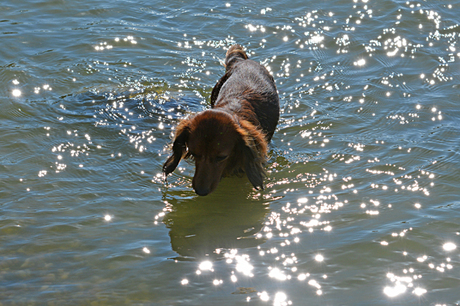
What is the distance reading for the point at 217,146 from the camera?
501 cm

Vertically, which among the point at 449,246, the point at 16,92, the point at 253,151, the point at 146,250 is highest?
the point at 16,92

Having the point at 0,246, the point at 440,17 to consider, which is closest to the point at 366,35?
the point at 440,17

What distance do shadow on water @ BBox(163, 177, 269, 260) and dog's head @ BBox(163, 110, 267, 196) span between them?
0.93 feet

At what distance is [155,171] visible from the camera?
6.04m

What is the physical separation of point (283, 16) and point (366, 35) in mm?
A: 1725

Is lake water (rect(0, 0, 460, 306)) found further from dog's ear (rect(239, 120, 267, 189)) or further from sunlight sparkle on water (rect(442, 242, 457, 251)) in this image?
dog's ear (rect(239, 120, 267, 189))

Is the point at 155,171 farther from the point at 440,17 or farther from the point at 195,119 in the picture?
the point at 440,17


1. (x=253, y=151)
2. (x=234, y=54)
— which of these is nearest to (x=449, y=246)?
(x=253, y=151)

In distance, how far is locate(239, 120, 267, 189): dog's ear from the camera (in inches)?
207

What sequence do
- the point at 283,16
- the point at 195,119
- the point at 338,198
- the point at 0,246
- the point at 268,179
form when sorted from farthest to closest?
1. the point at 283,16
2. the point at 268,179
3. the point at 338,198
4. the point at 195,119
5. the point at 0,246

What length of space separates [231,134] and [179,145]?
24.9 inches

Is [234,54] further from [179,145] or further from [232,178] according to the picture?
[179,145]

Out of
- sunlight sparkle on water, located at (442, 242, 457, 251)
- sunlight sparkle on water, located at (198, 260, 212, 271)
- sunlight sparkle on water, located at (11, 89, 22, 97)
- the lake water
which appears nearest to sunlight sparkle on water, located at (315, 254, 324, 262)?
the lake water

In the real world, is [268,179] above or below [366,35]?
below
